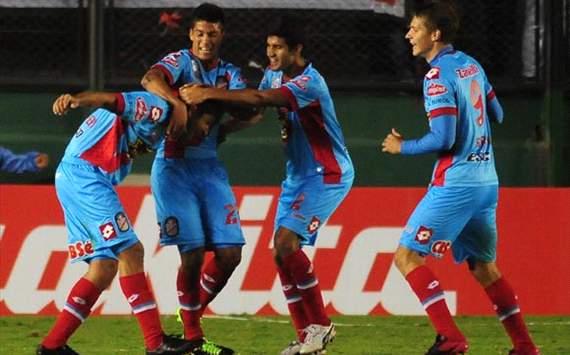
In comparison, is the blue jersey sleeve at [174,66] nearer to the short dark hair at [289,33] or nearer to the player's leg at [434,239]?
the short dark hair at [289,33]

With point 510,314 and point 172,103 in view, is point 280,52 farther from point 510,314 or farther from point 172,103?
point 510,314

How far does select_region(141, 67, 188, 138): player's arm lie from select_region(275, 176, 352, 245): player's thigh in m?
0.96

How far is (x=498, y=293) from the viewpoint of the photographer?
809 centimetres

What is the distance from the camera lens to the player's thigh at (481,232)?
7940mm

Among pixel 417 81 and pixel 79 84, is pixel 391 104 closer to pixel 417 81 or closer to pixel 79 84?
pixel 417 81

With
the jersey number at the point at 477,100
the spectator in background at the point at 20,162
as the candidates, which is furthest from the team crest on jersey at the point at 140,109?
the spectator in background at the point at 20,162

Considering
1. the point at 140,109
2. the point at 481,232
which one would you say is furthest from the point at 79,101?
the point at 481,232

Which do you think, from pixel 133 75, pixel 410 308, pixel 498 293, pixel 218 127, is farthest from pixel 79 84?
pixel 498 293

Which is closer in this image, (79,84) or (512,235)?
(512,235)

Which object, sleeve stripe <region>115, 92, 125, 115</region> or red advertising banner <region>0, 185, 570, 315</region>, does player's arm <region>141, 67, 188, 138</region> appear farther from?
red advertising banner <region>0, 185, 570, 315</region>

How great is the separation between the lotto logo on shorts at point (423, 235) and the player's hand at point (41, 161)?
5280 millimetres

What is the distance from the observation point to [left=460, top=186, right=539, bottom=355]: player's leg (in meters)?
8.00

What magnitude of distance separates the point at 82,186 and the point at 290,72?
5.02ft

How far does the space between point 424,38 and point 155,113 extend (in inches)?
59.2
